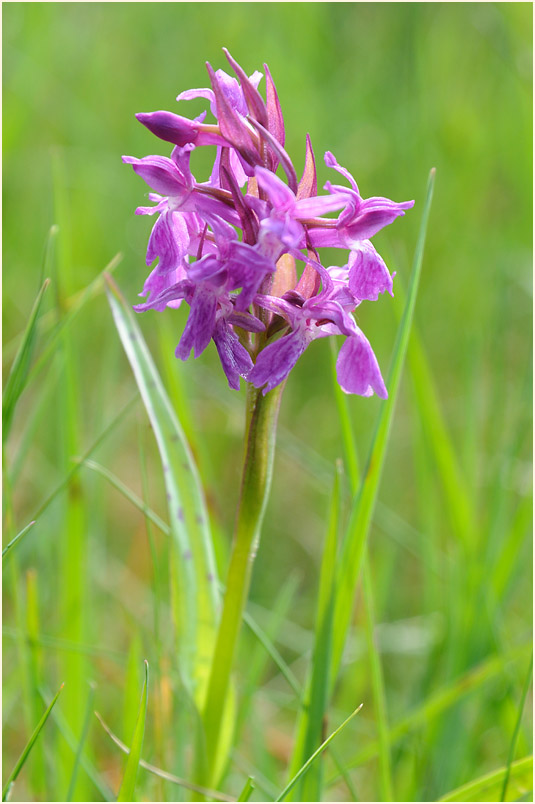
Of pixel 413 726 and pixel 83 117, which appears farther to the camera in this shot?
pixel 83 117

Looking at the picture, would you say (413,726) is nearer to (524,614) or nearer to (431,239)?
(524,614)

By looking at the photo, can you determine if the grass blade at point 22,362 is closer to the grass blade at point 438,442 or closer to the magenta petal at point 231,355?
the magenta petal at point 231,355

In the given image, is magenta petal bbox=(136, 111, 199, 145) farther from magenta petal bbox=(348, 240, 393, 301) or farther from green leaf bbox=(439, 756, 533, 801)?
green leaf bbox=(439, 756, 533, 801)

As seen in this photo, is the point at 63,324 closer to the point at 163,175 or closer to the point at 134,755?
the point at 163,175

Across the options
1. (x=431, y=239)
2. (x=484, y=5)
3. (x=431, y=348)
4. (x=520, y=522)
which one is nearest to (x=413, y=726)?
(x=520, y=522)

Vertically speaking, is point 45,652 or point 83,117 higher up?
point 83,117

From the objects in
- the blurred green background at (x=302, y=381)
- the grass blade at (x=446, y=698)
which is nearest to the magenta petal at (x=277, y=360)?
the blurred green background at (x=302, y=381)

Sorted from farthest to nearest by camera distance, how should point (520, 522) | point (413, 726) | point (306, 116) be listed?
1. point (306, 116)
2. point (520, 522)
3. point (413, 726)

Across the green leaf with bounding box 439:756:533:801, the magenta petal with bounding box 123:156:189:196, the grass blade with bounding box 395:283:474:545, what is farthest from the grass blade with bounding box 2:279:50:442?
the green leaf with bounding box 439:756:533:801
